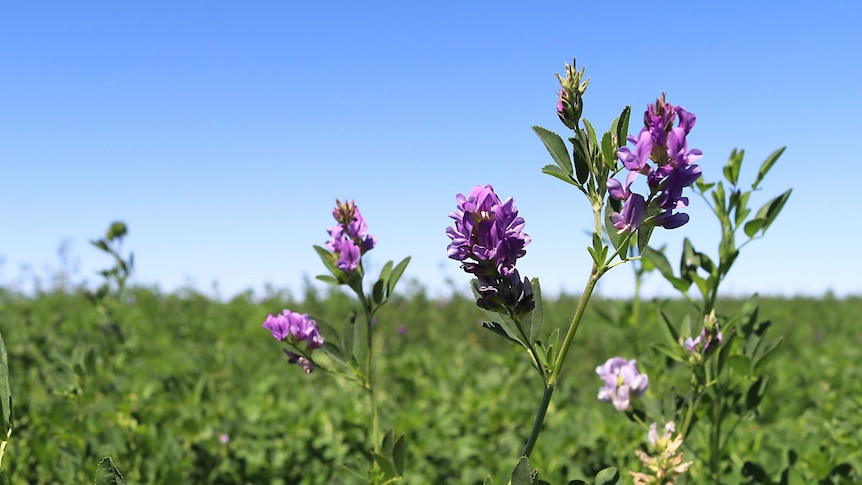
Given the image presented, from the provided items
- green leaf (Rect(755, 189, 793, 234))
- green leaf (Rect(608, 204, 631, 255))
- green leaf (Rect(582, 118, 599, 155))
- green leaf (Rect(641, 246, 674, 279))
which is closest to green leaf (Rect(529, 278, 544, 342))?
green leaf (Rect(608, 204, 631, 255))

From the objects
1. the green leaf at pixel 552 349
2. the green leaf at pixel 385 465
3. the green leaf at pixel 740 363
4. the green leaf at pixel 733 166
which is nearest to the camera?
the green leaf at pixel 552 349

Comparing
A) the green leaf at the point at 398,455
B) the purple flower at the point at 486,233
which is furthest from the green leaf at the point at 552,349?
the green leaf at the point at 398,455

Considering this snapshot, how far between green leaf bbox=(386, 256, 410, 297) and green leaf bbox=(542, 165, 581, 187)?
0.55 meters

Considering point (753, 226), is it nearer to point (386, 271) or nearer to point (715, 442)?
point (715, 442)

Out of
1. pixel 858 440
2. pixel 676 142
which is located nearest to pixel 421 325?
pixel 858 440

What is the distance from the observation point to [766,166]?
2086 mm

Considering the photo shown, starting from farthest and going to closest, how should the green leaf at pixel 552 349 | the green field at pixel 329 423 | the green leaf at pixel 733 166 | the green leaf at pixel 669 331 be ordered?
the green field at pixel 329 423, the green leaf at pixel 733 166, the green leaf at pixel 669 331, the green leaf at pixel 552 349

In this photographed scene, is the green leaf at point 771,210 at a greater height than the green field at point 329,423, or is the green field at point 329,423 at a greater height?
the green leaf at point 771,210

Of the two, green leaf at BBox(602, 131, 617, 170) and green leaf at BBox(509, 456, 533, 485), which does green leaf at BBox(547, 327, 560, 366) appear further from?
green leaf at BBox(602, 131, 617, 170)

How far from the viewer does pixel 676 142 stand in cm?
117

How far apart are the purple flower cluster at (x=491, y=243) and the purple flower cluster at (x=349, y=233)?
529 mm

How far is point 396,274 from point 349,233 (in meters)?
0.15

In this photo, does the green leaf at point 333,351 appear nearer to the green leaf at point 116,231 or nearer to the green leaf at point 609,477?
the green leaf at point 609,477

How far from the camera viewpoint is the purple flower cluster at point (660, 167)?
117 cm
